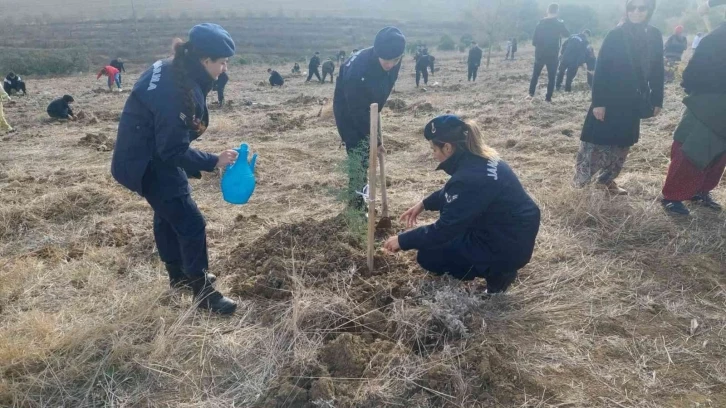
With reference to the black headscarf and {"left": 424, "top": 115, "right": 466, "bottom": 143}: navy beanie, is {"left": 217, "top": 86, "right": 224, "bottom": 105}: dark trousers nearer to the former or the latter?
the black headscarf

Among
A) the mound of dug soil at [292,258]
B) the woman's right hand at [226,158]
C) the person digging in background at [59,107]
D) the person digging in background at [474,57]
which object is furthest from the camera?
the person digging in background at [474,57]

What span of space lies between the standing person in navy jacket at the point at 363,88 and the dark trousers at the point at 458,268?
3.48 ft

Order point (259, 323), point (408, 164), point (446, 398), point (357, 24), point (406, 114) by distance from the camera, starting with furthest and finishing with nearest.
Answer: point (357, 24), point (406, 114), point (408, 164), point (259, 323), point (446, 398)

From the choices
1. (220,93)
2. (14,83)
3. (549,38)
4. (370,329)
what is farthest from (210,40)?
(14,83)

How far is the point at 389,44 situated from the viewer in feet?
Result: 12.0

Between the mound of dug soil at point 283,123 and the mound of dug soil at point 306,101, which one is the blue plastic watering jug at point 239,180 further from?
the mound of dug soil at point 306,101

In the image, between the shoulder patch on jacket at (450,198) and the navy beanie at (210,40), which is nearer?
the navy beanie at (210,40)

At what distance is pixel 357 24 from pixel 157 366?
198ft

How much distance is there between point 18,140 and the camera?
880 centimetres

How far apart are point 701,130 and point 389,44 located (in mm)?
2591

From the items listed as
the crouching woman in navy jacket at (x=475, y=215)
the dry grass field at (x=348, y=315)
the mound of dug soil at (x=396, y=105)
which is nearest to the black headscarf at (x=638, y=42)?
the dry grass field at (x=348, y=315)

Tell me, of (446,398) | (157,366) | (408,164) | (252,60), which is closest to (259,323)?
(157,366)

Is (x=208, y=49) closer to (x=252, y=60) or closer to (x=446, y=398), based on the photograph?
(x=446, y=398)

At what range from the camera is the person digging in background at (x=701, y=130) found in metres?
3.88
